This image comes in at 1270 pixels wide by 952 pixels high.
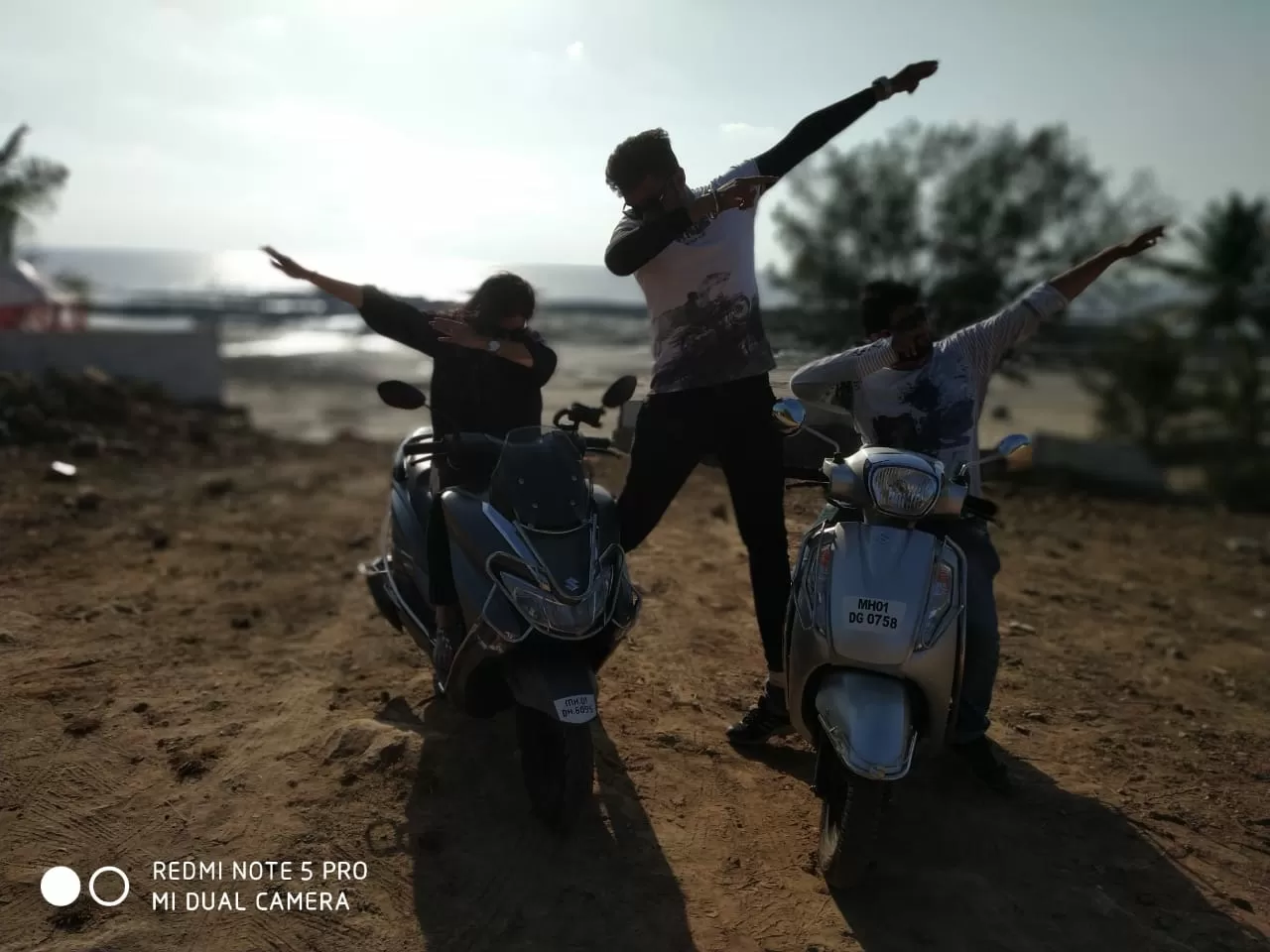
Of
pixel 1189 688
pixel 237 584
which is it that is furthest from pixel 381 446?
pixel 1189 688

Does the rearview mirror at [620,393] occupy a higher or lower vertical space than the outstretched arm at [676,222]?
lower

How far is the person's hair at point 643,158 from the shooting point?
10.8 feet

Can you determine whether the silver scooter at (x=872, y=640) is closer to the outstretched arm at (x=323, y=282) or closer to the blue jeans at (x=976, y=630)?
the blue jeans at (x=976, y=630)

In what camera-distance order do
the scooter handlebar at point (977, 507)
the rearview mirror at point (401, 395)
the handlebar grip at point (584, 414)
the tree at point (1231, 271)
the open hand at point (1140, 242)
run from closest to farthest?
the scooter handlebar at point (977, 507), the rearview mirror at point (401, 395), the open hand at point (1140, 242), the handlebar grip at point (584, 414), the tree at point (1231, 271)

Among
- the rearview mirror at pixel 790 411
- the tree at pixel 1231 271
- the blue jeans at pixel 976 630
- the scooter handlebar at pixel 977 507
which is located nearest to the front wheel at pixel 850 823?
the blue jeans at pixel 976 630

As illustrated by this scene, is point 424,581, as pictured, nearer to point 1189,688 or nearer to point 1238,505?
point 1189,688

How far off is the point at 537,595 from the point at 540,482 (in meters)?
0.39

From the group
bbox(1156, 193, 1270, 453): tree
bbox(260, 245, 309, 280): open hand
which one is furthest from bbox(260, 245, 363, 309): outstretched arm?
bbox(1156, 193, 1270, 453): tree

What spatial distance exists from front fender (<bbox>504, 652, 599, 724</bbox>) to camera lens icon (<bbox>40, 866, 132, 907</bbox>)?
4.00 feet

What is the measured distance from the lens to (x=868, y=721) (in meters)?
2.74

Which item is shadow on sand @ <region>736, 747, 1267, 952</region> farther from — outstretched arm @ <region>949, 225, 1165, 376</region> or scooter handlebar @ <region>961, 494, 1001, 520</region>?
outstretched arm @ <region>949, 225, 1165, 376</region>

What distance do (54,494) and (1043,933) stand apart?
7.40 m

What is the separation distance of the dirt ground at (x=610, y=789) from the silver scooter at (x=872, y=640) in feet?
1.13

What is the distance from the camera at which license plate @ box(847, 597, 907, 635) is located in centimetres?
287
